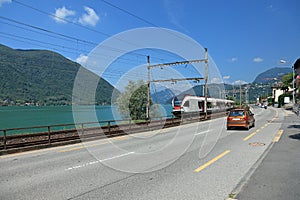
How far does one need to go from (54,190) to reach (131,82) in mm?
49570

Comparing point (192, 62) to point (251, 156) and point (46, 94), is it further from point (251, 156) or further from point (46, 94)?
point (46, 94)

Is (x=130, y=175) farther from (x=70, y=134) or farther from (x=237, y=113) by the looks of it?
(x=237, y=113)

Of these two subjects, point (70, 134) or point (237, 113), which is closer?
point (70, 134)

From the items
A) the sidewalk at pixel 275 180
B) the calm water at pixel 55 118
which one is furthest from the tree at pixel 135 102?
the sidewalk at pixel 275 180

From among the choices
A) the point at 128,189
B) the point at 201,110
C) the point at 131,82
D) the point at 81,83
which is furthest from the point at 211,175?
the point at 131,82

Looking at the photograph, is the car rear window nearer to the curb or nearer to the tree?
the curb

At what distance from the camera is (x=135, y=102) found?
49.5m

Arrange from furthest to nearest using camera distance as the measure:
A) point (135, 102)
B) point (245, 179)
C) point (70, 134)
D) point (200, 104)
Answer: point (135, 102) → point (200, 104) → point (70, 134) → point (245, 179)

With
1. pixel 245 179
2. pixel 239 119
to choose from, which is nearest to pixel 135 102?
pixel 239 119

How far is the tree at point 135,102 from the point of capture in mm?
49406

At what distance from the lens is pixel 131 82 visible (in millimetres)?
54688

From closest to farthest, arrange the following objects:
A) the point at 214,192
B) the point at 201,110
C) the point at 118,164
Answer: the point at 214,192, the point at 118,164, the point at 201,110

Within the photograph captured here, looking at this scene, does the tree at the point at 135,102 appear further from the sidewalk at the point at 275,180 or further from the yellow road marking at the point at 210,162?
the sidewalk at the point at 275,180

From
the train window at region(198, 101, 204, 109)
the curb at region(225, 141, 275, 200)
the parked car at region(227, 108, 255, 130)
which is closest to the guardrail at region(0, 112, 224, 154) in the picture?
the parked car at region(227, 108, 255, 130)
